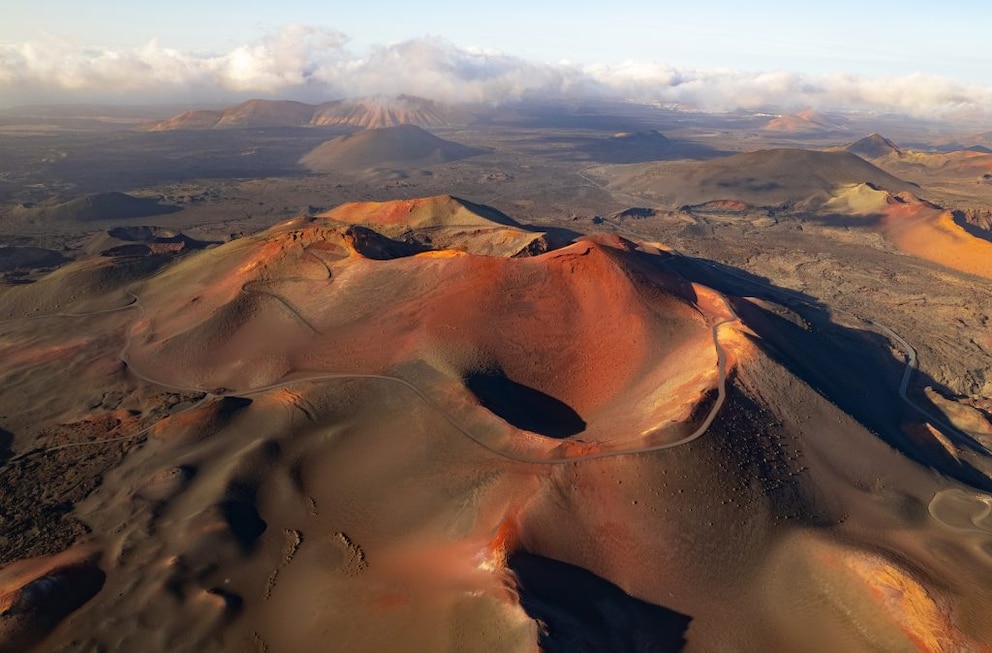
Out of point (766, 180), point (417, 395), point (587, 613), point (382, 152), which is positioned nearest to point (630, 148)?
point (766, 180)

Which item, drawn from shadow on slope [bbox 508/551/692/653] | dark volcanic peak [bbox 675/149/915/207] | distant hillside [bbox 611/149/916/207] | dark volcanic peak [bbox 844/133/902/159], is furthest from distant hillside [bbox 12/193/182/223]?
dark volcanic peak [bbox 844/133/902/159]

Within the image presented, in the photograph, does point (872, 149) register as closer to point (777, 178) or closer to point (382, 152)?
point (777, 178)

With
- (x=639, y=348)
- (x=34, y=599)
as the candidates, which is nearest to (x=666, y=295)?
(x=639, y=348)

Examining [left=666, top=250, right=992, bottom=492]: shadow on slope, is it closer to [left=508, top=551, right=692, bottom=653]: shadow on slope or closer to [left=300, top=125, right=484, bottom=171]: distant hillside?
[left=508, top=551, right=692, bottom=653]: shadow on slope

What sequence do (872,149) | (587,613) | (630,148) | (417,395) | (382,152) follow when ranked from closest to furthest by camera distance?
(587,613), (417,395), (382,152), (872,149), (630,148)

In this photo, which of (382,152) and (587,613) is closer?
(587,613)

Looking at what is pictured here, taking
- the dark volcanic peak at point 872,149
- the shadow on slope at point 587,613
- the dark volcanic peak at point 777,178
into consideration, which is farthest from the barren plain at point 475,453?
the dark volcanic peak at point 872,149
